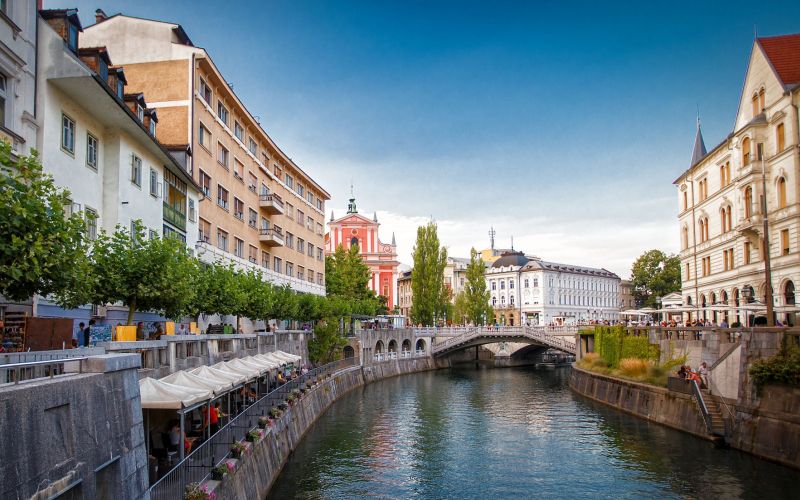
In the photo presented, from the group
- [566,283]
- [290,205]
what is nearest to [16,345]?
[290,205]

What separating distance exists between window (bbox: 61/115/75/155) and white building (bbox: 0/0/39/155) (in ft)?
6.05

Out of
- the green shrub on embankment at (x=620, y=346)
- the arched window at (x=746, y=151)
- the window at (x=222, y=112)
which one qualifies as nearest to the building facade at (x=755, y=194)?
the arched window at (x=746, y=151)

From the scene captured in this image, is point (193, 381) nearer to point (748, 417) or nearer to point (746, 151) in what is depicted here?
point (748, 417)

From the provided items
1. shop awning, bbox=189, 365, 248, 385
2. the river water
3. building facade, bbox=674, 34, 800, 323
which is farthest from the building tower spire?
shop awning, bbox=189, 365, 248, 385

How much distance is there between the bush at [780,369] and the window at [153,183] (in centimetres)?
2984

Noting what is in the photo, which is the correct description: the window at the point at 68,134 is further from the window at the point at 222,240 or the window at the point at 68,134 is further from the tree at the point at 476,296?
the tree at the point at 476,296

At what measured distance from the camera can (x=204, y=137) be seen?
4262cm

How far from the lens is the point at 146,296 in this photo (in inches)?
848

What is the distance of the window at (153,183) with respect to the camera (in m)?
32.4

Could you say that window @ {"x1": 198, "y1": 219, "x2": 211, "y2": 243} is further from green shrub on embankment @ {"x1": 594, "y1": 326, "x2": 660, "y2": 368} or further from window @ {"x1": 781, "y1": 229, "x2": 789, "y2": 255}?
window @ {"x1": 781, "y1": 229, "x2": 789, "y2": 255}

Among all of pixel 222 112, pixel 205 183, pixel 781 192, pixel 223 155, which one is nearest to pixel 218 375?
pixel 205 183

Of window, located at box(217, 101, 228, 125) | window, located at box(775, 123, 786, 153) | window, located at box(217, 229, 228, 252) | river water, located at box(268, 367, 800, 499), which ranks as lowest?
river water, located at box(268, 367, 800, 499)

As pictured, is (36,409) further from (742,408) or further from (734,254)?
(734,254)

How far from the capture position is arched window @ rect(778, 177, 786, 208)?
4200cm
